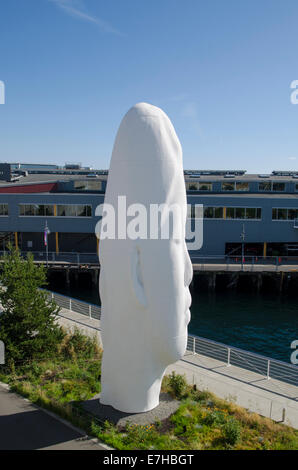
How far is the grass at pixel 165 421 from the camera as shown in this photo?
9.66 m

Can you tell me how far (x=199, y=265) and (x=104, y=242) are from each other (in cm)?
2591

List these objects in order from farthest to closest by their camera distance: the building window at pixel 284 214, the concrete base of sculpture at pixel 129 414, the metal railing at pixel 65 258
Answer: the building window at pixel 284 214 < the metal railing at pixel 65 258 < the concrete base of sculpture at pixel 129 414

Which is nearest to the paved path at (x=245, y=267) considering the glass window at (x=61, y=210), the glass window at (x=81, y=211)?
the glass window at (x=81, y=211)

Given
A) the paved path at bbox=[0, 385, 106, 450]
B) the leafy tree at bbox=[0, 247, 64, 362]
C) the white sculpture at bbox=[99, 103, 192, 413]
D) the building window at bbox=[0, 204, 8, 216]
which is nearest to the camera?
the paved path at bbox=[0, 385, 106, 450]

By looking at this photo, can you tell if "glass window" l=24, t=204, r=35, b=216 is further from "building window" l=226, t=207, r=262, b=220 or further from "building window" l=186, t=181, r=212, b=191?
"building window" l=226, t=207, r=262, b=220

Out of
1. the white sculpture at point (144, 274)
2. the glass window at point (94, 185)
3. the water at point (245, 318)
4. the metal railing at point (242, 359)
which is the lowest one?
the water at point (245, 318)

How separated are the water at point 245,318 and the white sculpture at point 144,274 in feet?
41.3

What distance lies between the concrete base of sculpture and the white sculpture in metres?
0.20

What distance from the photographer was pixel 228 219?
38.4 m

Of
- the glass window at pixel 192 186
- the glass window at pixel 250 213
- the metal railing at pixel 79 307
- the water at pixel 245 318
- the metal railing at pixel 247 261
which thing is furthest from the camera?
the glass window at pixel 192 186

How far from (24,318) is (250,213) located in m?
29.1

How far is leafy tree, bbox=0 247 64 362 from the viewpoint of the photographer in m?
14.1

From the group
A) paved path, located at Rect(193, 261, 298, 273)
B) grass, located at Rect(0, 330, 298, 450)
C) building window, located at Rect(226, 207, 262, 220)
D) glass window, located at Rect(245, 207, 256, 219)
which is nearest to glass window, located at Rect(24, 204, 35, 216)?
paved path, located at Rect(193, 261, 298, 273)

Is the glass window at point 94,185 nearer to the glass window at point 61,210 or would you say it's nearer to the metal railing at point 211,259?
the glass window at point 61,210
